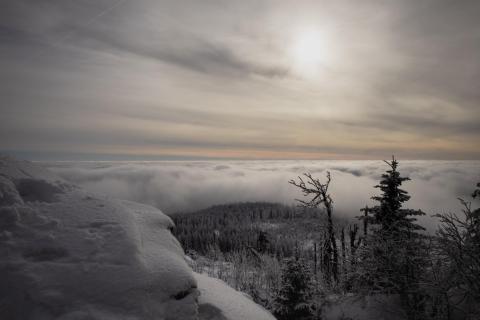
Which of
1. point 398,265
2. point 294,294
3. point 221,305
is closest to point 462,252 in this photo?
point 398,265

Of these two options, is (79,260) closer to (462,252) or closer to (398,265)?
(462,252)

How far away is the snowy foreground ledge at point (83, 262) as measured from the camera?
3641 mm

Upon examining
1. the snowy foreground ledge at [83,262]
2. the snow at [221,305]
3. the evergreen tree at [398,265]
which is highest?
the snowy foreground ledge at [83,262]

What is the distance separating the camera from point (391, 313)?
42.4 feet

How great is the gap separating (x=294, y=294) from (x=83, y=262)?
1218 centimetres

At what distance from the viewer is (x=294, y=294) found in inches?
543

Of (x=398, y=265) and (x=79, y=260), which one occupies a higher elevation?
(x=79, y=260)

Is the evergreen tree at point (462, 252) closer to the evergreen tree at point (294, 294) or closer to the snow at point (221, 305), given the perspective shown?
the snow at point (221, 305)

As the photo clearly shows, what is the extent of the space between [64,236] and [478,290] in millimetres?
9844

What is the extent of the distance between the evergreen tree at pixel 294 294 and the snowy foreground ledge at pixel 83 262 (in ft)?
28.9

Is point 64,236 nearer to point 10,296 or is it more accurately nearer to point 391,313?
point 10,296

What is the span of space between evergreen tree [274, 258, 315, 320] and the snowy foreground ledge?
8.82 m

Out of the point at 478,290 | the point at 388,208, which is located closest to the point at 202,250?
the point at 388,208

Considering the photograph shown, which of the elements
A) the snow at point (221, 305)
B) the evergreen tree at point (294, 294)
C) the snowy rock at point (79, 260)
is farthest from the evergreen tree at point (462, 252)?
the snowy rock at point (79, 260)
